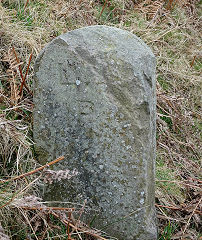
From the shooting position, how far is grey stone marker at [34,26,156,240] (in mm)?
2113

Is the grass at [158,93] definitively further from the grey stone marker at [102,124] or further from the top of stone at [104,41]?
the top of stone at [104,41]

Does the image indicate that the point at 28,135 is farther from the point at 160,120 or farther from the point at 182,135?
the point at 182,135

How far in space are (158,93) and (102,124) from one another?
165cm

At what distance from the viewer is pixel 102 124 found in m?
2.14

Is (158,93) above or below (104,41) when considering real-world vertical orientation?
below

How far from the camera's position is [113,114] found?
7.00 feet

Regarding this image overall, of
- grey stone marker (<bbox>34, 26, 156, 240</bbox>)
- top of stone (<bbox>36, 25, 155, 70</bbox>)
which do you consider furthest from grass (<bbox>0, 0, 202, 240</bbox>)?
top of stone (<bbox>36, 25, 155, 70</bbox>)

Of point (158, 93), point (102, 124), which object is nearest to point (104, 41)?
point (102, 124)

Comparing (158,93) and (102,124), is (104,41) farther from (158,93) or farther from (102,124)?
(158,93)

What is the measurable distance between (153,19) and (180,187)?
256 cm

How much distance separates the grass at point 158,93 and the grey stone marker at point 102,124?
0.24 metres

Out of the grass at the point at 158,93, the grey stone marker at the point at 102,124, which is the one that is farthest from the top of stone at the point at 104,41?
the grass at the point at 158,93

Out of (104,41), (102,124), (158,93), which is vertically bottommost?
(158,93)

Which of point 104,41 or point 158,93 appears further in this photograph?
point 158,93
